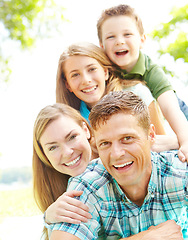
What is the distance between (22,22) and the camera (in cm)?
634

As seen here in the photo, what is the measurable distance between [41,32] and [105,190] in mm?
5665

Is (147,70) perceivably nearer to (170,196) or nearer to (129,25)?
(129,25)

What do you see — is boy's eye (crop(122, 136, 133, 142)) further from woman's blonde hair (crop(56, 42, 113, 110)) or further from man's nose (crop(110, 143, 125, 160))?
woman's blonde hair (crop(56, 42, 113, 110))

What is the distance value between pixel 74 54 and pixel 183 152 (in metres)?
0.95

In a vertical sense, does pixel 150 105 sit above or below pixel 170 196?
above

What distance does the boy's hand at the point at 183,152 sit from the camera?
5.28 feet

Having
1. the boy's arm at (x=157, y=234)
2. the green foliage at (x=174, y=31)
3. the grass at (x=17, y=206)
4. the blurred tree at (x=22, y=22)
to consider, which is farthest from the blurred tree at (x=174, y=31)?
the boy's arm at (x=157, y=234)

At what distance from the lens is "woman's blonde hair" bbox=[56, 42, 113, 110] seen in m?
2.15

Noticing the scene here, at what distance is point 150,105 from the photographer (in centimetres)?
213

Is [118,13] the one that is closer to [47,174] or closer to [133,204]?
[47,174]

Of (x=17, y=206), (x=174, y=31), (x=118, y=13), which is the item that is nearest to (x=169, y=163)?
(x=118, y=13)

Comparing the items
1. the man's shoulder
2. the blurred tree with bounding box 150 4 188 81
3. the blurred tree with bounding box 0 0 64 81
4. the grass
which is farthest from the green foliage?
the man's shoulder

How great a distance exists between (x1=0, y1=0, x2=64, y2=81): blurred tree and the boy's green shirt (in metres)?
4.50

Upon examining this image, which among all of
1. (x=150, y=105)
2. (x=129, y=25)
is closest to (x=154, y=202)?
(x=150, y=105)
